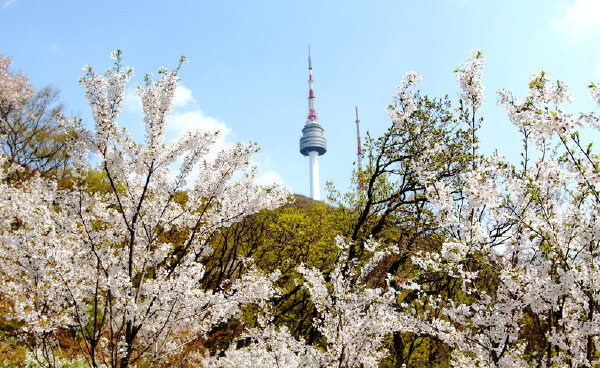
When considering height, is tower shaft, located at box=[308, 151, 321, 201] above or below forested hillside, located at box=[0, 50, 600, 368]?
above

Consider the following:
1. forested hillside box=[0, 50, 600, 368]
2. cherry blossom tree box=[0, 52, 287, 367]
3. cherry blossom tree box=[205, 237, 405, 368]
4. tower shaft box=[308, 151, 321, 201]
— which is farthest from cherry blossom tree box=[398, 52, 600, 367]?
tower shaft box=[308, 151, 321, 201]

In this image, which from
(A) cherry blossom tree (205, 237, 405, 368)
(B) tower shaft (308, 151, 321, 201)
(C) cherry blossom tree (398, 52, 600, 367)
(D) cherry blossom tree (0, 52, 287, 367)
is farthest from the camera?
(B) tower shaft (308, 151, 321, 201)

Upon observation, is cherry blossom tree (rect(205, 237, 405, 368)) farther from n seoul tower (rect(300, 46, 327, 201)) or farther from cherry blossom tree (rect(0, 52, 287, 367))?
n seoul tower (rect(300, 46, 327, 201))

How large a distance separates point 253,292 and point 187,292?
4.96 ft

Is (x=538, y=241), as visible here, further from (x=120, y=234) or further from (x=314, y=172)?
(x=314, y=172)

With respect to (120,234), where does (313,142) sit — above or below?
above

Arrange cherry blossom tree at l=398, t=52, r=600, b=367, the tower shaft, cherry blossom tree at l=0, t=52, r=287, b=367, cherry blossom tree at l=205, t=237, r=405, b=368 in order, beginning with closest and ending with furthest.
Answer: cherry blossom tree at l=398, t=52, r=600, b=367 → cherry blossom tree at l=0, t=52, r=287, b=367 → cherry blossom tree at l=205, t=237, r=405, b=368 → the tower shaft

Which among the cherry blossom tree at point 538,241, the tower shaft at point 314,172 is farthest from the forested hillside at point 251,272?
the tower shaft at point 314,172

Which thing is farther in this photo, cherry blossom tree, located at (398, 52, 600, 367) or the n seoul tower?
the n seoul tower

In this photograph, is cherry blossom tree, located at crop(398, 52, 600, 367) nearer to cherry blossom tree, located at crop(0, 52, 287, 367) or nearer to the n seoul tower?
cherry blossom tree, located at crop(0, 52, 287, 367)

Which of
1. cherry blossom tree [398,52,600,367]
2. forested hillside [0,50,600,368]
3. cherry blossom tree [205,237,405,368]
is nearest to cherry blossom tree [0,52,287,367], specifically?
forested hillside [0,50,600,368]

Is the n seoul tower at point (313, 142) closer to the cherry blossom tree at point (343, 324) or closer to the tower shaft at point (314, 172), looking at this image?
the tower shaft at point (314, 172)

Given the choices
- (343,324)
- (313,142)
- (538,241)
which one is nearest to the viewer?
(538,241)

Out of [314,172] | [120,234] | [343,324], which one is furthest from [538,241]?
[314,172]
